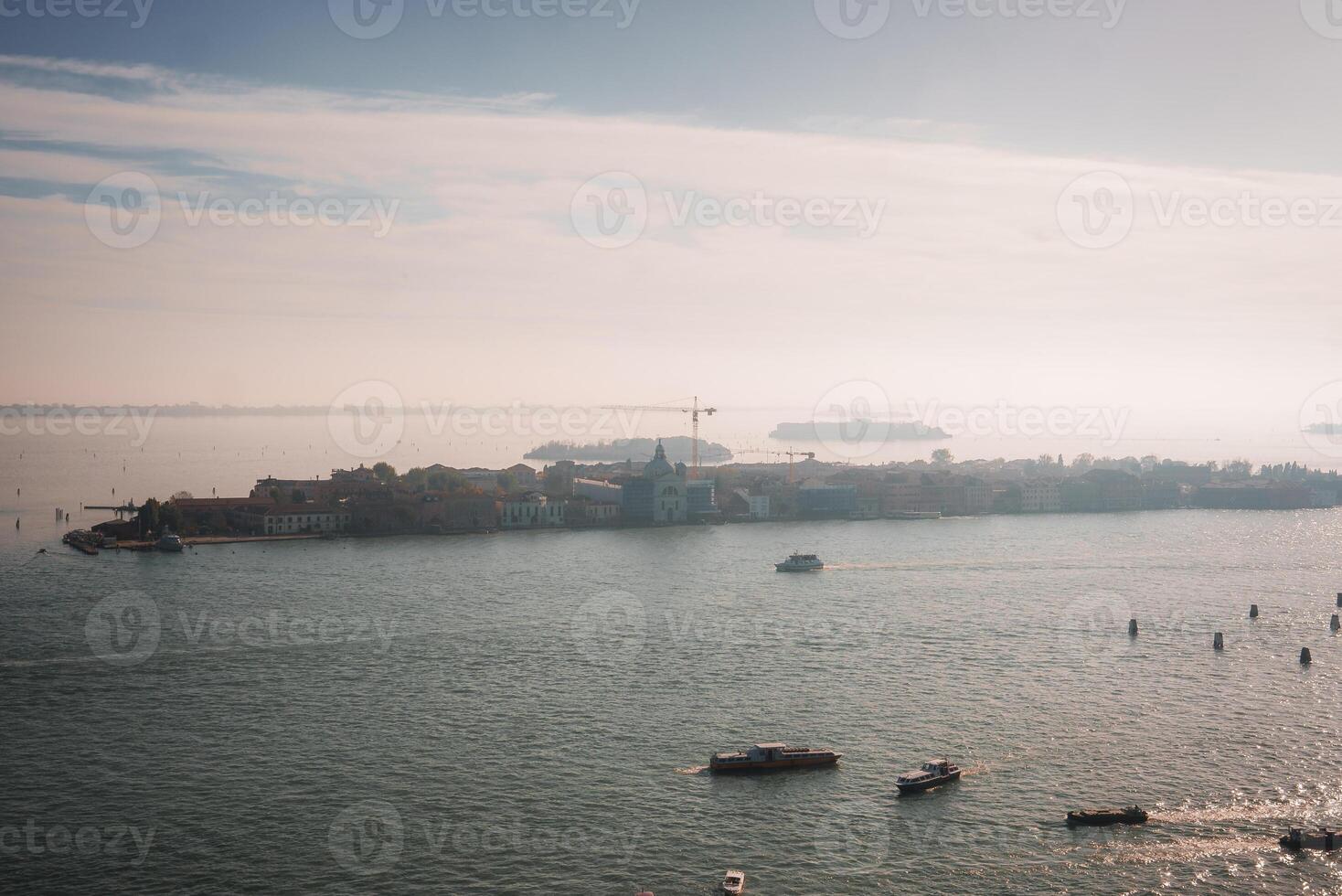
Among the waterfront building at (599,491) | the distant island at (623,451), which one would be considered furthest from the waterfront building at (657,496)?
the distant island at (623,451)

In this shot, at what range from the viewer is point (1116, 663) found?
20000mm

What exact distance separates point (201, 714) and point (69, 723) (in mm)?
1758

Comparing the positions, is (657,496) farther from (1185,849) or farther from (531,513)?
(1185,849)

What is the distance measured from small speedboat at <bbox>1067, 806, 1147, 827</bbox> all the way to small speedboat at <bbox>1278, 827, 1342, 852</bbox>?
1.43 metres

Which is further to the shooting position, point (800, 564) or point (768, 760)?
point (800, 564)

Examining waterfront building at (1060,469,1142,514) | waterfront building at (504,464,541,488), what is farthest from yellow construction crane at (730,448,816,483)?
waterfront building at (1060,469,1142,514)

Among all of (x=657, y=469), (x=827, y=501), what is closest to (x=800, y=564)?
(x=657, y=469)

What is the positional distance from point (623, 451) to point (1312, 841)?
354ft

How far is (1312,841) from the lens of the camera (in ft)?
37.9

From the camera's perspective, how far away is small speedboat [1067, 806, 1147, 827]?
39.7 feet

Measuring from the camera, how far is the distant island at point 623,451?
374ft

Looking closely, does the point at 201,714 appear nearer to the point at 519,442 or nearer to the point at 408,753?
the point at 408,753

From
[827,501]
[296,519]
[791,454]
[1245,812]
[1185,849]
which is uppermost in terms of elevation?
[791,454]

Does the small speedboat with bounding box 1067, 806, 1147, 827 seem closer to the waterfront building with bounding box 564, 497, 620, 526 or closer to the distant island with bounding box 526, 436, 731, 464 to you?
the waterfront building with bounding box 564, 497, 620, 526
